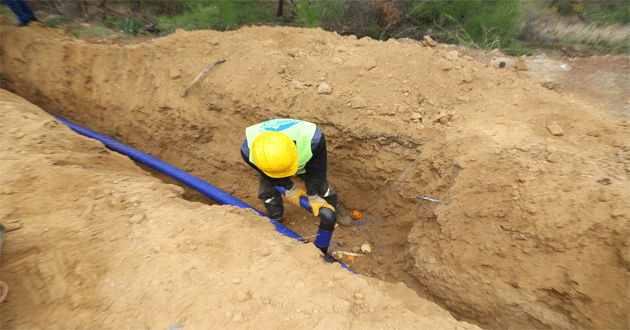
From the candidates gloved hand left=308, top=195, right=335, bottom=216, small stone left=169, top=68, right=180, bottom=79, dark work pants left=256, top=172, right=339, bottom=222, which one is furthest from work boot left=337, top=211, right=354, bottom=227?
small stone left=169, top=68, right=180, bottom=79

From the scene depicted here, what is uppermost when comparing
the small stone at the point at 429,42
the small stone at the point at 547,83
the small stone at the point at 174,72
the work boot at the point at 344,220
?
the small stone at the point at 429,42

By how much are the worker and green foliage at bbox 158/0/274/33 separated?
2.93 metres

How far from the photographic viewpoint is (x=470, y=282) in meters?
2.18

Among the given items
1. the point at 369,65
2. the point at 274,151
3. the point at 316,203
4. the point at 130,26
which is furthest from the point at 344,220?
the point at 130,26

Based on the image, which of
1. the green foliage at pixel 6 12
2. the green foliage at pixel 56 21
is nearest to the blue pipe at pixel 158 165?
the green foliage at pixel 56 21

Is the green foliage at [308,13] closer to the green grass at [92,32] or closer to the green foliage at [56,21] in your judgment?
the green grass at [92,32]

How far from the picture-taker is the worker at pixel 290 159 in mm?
1918

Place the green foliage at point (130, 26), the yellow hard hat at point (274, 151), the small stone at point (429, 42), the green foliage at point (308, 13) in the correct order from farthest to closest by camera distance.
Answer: the green foliage at point (308, 13) → the green foliage at point (130, 26) → the small stone at point (429, 42) → the yellow hard hat at point (274, 151)

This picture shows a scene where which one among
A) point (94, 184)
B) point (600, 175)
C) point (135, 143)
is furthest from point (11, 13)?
point (600, 175)

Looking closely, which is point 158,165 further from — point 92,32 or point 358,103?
point 358,103

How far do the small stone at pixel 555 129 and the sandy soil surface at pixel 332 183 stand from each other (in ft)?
0.17

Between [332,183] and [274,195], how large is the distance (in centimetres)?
95

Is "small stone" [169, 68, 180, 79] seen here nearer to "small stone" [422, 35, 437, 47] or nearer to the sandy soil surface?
the sandy soil surface

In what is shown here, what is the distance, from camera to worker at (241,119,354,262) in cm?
192
